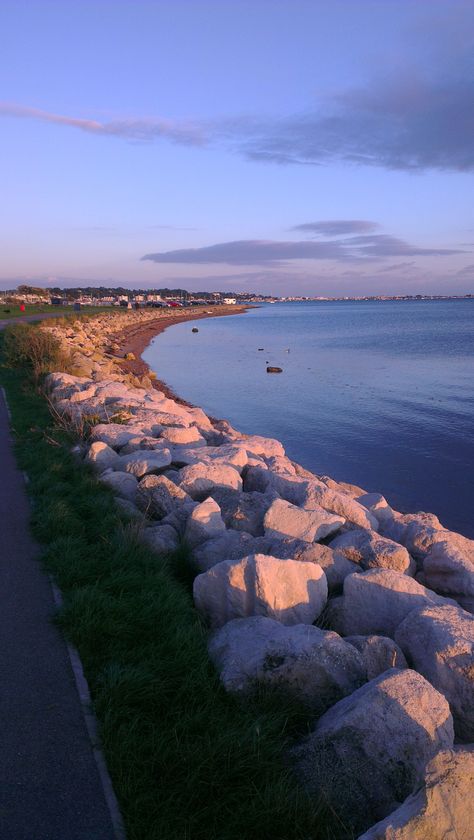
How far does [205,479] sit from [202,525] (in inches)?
62.3

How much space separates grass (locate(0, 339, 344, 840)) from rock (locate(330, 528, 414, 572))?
5.24ft

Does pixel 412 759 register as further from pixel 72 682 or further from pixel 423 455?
pixel 423 455

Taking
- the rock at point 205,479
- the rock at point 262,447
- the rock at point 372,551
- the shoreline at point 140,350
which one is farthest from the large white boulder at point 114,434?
the shoreline at point 140,350

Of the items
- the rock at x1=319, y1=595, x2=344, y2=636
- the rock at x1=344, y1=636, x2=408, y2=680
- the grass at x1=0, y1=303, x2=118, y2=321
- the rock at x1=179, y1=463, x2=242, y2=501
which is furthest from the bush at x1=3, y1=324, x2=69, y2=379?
the grass at x1=0, y1=303, x2=118, y2=321

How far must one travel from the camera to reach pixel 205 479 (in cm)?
806

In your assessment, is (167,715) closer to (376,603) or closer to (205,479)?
(376,603)

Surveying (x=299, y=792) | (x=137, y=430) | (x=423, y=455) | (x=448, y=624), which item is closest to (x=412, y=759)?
(x=299, y=792)

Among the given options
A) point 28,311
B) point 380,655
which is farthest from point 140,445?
point 28,311

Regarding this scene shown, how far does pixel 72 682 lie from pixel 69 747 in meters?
0.58

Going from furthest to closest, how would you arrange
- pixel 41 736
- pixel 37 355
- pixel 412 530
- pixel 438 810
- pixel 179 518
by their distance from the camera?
pixel 37 355
pixel 412 530
pixel 179 518
pixel 41 736
pixel 438 810

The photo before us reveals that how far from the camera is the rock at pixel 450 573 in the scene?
620 centimetres

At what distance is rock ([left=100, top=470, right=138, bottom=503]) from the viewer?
784cm

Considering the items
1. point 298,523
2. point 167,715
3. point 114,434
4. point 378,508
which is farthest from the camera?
point 114,434

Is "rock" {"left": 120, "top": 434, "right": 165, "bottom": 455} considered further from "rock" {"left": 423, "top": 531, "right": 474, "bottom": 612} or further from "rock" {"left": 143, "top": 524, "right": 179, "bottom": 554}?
"rock" {"left": 423, "top": 531, "right": 474, "bottom": 612}
